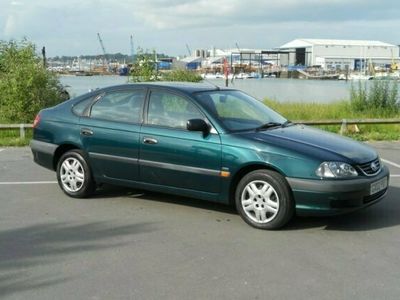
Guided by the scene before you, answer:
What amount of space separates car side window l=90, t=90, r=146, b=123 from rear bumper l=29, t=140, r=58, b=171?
2.61ft

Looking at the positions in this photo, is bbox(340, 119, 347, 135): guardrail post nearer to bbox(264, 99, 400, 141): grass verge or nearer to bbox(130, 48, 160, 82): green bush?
bbox(264, 99, 400, 141): grass verge

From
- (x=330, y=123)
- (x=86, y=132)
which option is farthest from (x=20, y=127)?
(x=330, y=123)

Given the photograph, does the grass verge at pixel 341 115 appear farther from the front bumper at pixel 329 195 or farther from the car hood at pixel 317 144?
the front bumper at pixel 329 195

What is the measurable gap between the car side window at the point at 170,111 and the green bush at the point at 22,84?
9.58 meters

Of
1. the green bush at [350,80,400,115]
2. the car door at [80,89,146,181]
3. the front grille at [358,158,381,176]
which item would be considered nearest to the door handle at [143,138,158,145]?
the car door at [80,89,146,181]

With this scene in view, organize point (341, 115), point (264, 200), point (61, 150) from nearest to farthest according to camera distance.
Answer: point (264, 200), point (61, 150), point (341, 115)

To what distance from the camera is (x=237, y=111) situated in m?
6.54

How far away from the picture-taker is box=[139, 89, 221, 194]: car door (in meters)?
5.99

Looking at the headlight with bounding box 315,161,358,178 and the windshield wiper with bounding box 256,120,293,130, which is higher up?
the windshield wiper with bounding box 256,120,293,130

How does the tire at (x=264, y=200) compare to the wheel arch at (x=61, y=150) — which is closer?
the tire at (x=264, y=200)

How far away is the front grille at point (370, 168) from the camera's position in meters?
5.67

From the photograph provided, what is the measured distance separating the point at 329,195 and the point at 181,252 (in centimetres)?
158

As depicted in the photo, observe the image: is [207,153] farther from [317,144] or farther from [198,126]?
[317,144]

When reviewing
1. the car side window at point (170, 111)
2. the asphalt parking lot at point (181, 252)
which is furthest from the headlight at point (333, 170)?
the car side window at point (170, 111)
